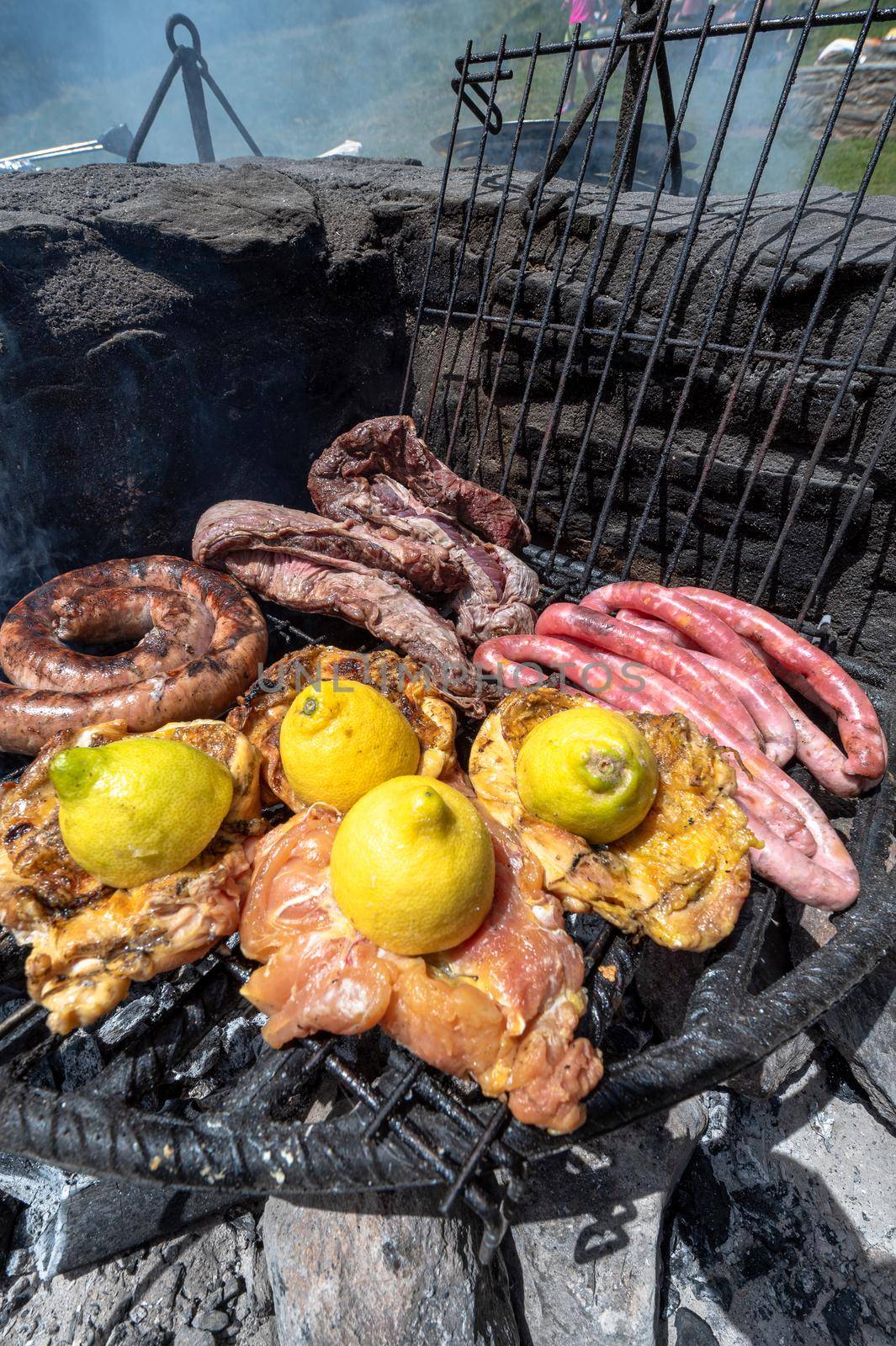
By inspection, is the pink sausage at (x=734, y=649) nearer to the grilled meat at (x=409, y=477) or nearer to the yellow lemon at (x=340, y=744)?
the grilled meat at (x=409, y=477)

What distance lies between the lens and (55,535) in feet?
12.0

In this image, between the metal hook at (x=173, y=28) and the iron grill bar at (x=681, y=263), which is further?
the metal hook at (x=173, y=28)

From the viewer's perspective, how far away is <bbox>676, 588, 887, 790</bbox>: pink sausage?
8.91ft

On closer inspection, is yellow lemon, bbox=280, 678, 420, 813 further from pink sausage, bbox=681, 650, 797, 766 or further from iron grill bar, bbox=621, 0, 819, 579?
iron grill bar, bbox=621, 0, 819, 579

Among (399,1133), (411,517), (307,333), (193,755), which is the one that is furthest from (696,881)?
(307,333)

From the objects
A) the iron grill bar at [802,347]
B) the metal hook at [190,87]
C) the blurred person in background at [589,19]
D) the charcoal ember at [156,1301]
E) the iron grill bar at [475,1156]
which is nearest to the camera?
the iron grill bar at [475,1156]

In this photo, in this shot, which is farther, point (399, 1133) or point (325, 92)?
point (325, 92)

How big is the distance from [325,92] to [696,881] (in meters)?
31.6

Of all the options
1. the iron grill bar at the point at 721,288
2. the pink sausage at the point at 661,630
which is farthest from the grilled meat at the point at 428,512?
the iron grill bar at the point at 721,288

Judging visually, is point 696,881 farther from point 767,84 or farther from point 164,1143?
point 767,84

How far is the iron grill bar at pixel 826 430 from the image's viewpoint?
2.92m

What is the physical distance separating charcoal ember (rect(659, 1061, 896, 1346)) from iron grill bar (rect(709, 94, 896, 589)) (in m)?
2.58

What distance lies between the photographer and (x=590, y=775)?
1.97 metres

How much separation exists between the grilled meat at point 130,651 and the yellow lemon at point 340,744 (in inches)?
34.1
